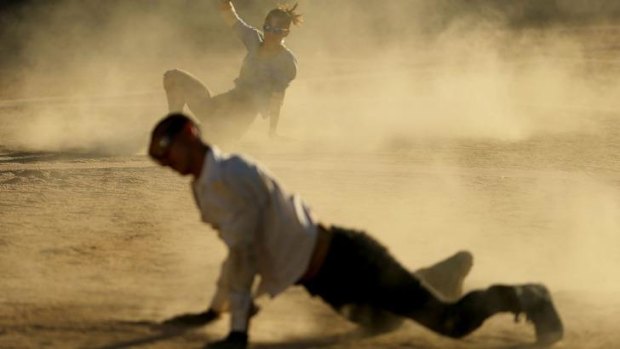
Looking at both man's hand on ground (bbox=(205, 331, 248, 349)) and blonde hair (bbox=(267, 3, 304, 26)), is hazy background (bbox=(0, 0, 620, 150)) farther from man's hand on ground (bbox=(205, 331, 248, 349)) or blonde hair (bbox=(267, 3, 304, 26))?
man's hand on ground (bbox=(205, 331, 248, 349))

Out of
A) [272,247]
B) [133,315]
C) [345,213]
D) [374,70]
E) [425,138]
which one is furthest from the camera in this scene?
[374,70]

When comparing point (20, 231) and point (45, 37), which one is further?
point (45, 37)

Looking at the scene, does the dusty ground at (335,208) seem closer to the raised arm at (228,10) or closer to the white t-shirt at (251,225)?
the white t-shirt at (251,225)

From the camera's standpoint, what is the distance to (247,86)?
1438cm

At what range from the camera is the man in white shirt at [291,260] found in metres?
6.26

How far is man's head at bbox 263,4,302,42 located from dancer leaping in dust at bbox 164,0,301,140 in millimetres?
10

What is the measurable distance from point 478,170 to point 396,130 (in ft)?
8.88

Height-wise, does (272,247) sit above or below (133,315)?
above

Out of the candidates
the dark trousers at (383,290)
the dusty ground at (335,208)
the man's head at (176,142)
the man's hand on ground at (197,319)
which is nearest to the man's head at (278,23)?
the dusty ground at (335,208)

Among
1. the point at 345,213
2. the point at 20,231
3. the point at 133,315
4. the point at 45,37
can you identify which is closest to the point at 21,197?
the point at 20,231

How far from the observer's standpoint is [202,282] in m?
8.43

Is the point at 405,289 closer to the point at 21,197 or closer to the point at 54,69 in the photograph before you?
the point at 21,197

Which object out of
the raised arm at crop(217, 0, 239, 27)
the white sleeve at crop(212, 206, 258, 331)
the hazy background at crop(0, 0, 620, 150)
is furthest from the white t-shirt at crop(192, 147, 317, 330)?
the hazy background at crop(0, 0, 620, 150)

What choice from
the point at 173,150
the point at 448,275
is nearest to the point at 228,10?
the point at 448,275
